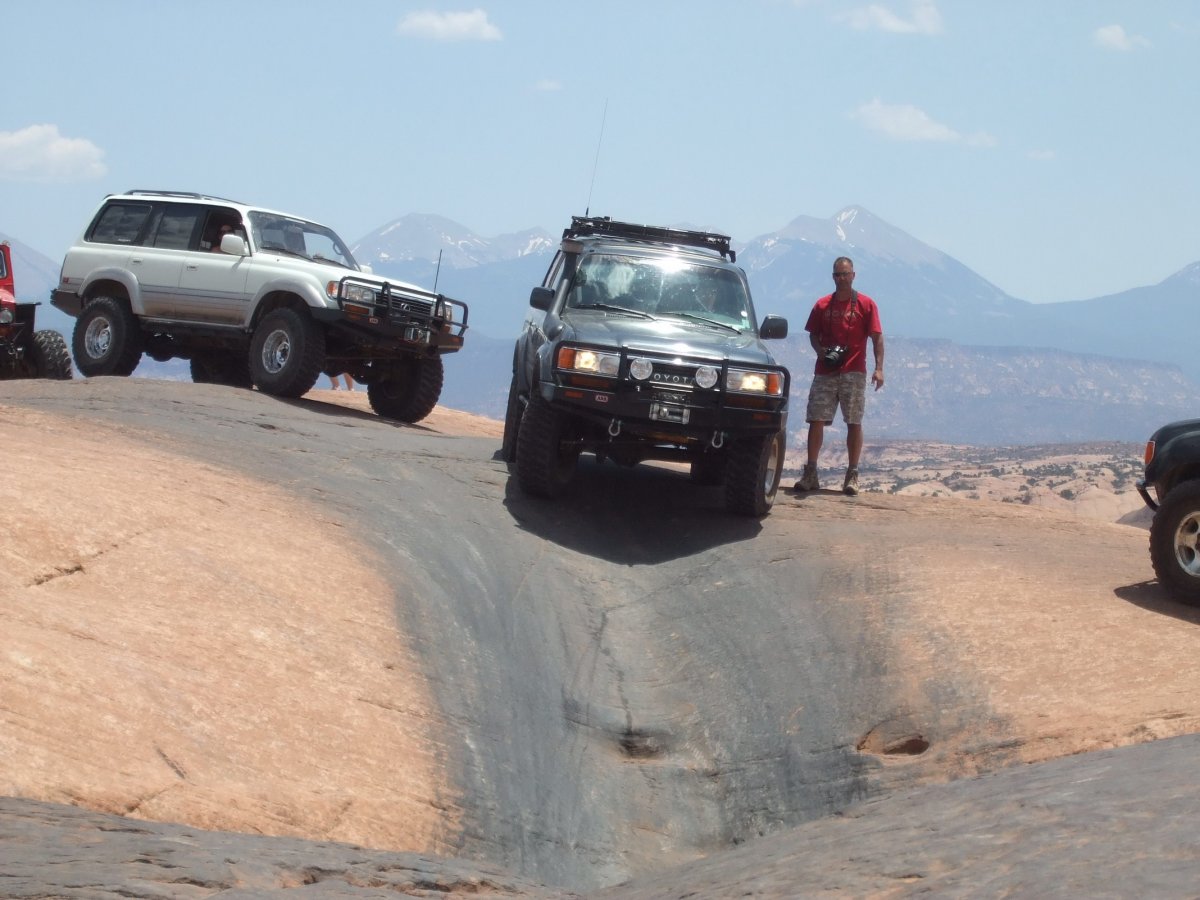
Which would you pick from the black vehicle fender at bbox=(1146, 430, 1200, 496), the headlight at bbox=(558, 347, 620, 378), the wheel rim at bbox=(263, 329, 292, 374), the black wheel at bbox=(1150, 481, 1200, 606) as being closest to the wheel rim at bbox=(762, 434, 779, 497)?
the headlight at bbox=(558, 347, 620, 378)

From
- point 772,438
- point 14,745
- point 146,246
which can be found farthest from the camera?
point 146,246

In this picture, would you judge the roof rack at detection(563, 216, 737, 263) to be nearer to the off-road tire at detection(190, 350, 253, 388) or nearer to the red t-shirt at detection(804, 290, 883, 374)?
the red t-shirt at detection(804, 290, 883, 374)

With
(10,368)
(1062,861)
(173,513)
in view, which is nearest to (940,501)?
(173,513)

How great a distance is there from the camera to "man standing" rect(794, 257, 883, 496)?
36.7ft

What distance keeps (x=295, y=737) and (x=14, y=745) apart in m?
1.16

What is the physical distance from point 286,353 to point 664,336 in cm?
505

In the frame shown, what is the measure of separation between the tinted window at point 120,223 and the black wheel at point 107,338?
26.3 inches

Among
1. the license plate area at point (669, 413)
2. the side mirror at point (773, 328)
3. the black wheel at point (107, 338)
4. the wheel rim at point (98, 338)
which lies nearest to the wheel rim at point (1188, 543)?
the license plate area at point (669, 413)

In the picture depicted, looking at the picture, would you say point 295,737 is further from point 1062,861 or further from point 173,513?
point 1062,861

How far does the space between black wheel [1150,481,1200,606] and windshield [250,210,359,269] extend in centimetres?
913

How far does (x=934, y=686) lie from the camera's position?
6.80m

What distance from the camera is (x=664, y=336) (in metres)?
9.93

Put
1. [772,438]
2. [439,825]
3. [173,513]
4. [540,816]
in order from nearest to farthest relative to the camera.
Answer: [439,825] < [540,816] < [173,513] < [772,438]

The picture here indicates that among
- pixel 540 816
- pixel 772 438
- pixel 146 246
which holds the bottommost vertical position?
pixel 540 816
